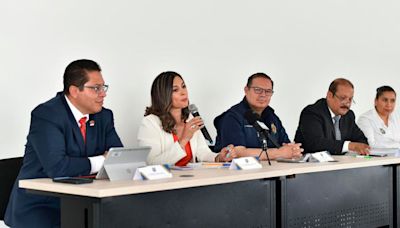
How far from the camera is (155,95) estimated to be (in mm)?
3617

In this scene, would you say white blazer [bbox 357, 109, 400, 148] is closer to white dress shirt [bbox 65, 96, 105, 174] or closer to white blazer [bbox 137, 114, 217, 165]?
white blazer [bbox 137, 114, 217, 165]

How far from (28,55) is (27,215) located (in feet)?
4.57

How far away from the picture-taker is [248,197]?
115 inches

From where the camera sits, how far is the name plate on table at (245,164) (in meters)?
3.01

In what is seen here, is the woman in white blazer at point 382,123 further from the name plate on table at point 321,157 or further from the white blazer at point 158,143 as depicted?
the white blazer at point 158,143

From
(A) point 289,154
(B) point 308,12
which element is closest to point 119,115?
(A) point 289,154

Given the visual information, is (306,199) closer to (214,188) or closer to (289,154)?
(289,154)

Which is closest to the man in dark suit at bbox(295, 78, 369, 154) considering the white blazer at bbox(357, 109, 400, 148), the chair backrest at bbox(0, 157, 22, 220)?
the white blazer at bbox(357, 109, 400, 148)

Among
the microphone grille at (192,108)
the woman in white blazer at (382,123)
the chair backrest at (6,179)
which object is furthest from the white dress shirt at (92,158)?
the woman in white blazer at (382,123)

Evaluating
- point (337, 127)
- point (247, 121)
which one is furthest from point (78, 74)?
point (337, 127)

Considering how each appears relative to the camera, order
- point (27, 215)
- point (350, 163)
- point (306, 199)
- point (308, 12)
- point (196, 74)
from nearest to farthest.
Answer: point (27, 215), point (306, 199), point (350, 163), point (196, 74), point (308, 12)

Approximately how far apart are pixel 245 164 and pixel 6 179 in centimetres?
117

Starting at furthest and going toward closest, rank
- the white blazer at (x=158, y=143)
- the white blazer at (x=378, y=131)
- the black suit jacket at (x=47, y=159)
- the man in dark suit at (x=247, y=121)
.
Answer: the white blazer at (x=378, y=131)
the man in dark suit at (x=247, y=121)
the white blazer at (x=158, y=143)
the black suit jacket at (x=47, y=159)

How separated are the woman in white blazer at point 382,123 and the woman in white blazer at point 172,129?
79.8 inches
